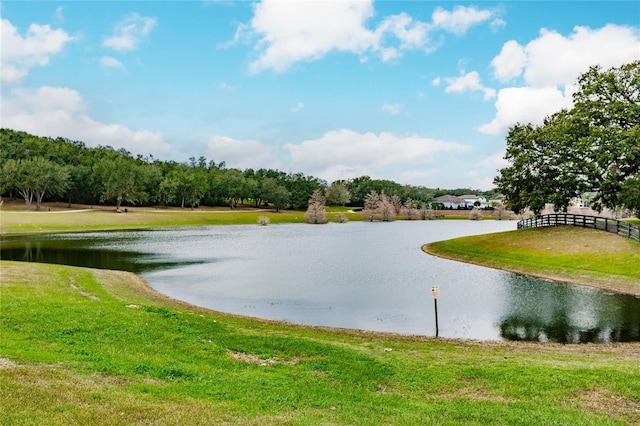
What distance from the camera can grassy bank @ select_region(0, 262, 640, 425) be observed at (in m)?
7.62

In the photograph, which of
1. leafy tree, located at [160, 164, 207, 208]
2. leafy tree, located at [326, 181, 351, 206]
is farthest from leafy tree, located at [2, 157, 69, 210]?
leafy tree, located at [326, 181, 351, 206]

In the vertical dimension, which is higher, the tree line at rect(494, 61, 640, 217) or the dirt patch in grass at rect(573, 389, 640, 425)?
the tree line at rect(494, 61, 640, 217)

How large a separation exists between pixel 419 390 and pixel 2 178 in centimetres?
11776

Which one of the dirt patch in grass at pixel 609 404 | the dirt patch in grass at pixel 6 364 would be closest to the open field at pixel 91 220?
the dirt patch in grass at pixel 6 364

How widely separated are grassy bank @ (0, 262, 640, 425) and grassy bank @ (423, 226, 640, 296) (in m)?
15.7

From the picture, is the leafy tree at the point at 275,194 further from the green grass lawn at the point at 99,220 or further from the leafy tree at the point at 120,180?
the leafy tree at the point at 120,180

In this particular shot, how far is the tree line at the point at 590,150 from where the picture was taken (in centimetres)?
3988

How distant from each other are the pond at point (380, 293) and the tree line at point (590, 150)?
14.3 m

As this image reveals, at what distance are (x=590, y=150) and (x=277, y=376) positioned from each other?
42.1 metres

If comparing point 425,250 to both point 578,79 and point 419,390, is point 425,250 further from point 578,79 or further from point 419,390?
point 419,390

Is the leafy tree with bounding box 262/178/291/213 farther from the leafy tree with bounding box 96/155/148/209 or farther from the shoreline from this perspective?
A: the shoreline

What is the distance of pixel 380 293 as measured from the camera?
83.0 ft

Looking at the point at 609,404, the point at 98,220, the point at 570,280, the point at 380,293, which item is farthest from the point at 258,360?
the point at 98,220

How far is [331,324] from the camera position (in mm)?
18891
